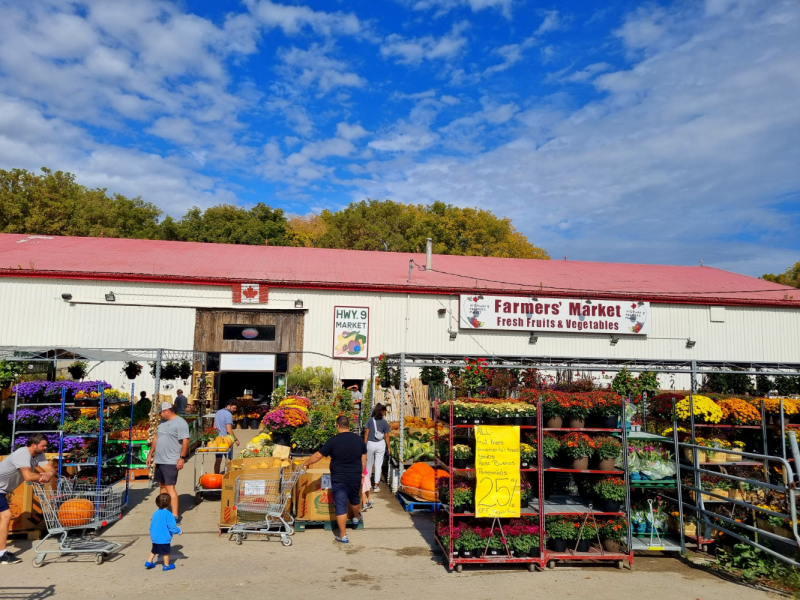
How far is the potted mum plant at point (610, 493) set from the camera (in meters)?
7.79

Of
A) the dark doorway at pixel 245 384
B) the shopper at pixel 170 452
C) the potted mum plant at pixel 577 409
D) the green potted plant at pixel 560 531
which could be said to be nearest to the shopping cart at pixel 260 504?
the shopper at pixel 170 452

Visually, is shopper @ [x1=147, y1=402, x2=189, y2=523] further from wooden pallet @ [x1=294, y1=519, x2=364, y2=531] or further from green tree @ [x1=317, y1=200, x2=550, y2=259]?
green tree @ [x1=317, y1=200, x2=550, y2=259]

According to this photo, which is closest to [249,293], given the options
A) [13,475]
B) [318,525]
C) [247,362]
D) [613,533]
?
[247,362]

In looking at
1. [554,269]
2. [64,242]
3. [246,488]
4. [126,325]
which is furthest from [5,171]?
[246,488]

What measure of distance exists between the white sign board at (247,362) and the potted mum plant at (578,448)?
16.0 metres

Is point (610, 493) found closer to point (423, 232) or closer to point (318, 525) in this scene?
point (318, 525)

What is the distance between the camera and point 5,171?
4000 cm

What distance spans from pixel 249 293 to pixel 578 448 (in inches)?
646

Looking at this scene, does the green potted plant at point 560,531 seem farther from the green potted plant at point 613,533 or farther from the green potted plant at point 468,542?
the green potted plant at point 468,542

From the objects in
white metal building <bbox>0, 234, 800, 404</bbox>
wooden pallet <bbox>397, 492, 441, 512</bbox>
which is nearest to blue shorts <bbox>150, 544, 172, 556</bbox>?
wooden pallet <bbox>397, 492, 441, 512</bbox>

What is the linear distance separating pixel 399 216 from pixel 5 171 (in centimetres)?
2864

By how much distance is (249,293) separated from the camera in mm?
21922

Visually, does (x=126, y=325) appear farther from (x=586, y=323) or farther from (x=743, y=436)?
(x=743, y=436)

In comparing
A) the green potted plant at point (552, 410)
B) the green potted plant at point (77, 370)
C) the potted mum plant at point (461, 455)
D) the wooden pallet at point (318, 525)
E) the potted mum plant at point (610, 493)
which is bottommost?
the wooden pallet at point (318, 525)
